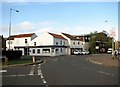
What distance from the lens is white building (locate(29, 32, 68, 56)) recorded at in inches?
3054

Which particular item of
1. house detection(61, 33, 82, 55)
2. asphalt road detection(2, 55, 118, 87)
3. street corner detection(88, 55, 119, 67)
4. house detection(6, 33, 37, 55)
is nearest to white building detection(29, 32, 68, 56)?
house detection(6, 33, 37, 55)

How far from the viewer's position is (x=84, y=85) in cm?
1312

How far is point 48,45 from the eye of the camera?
257 feet

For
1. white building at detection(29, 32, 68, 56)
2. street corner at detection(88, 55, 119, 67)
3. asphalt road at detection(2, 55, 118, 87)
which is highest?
white building at detection(29, 32, 68, 56)

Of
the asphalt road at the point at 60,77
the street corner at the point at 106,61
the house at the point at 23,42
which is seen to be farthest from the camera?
the house at the point at 23,42

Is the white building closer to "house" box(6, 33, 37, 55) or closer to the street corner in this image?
"house" box(6, 33, 37, 55)

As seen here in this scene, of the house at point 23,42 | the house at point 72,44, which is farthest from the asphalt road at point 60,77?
the house at point 72,44

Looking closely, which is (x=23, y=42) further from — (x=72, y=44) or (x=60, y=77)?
(x=60, y=77)

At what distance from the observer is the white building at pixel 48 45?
7756cm

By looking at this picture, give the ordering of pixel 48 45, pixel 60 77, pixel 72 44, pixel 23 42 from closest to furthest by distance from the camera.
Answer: pixel 60 77 < pixel 48 45 < pixel 23 42 < pixel 72 44

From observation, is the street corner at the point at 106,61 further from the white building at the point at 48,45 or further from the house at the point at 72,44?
the house at the point at 72,44

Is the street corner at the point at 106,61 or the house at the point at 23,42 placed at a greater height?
the house at the point at 23,42

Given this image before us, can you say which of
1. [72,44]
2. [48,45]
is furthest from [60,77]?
[72,44]

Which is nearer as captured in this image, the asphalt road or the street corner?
the asphalt road
